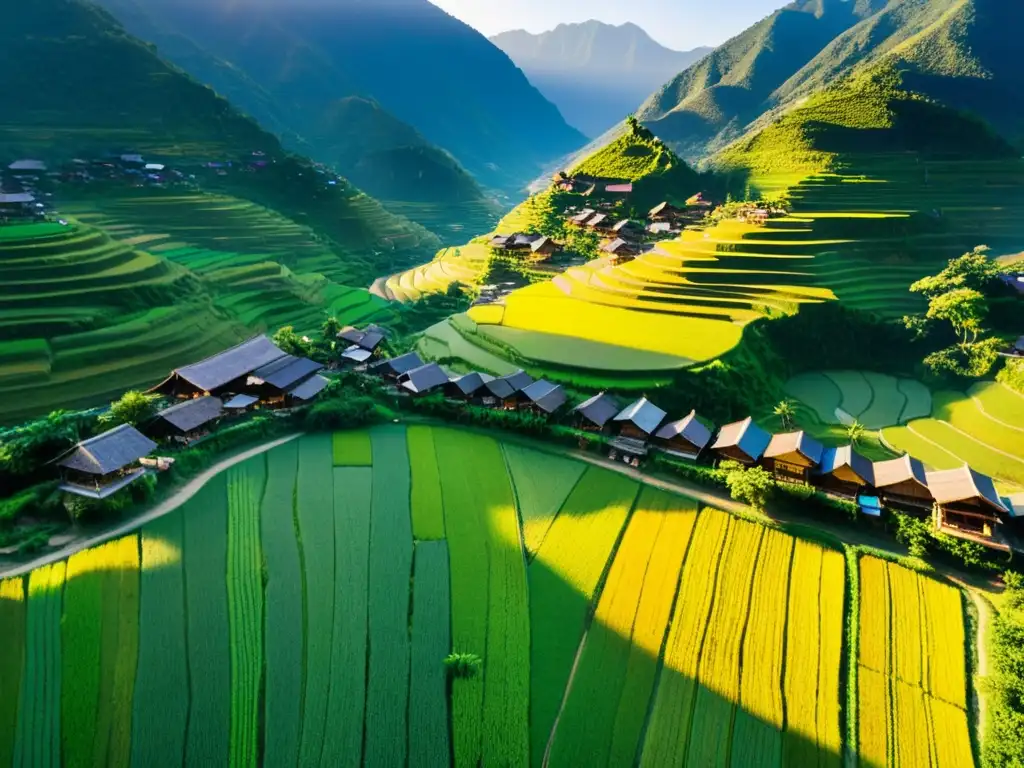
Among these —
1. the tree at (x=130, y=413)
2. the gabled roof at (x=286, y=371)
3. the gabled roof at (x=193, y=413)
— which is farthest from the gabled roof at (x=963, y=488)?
the tree at (x=130, y=413)

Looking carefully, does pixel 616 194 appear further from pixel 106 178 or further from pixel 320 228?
pixel 106 178

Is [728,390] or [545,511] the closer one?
[545,511]

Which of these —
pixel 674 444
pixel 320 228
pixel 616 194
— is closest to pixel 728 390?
pixel 674 444

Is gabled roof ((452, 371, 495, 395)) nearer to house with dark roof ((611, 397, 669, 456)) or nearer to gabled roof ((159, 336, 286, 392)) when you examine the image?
house with dark roof ((611, 397, 669, 456))

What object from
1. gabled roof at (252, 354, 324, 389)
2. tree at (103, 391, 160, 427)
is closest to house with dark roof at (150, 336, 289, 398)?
gabled roof at (252, 354, 324, 389)

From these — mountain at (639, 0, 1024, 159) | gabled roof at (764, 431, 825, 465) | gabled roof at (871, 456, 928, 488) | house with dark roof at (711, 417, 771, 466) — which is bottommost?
house with dark roof at (711, 417, 771, 466)
